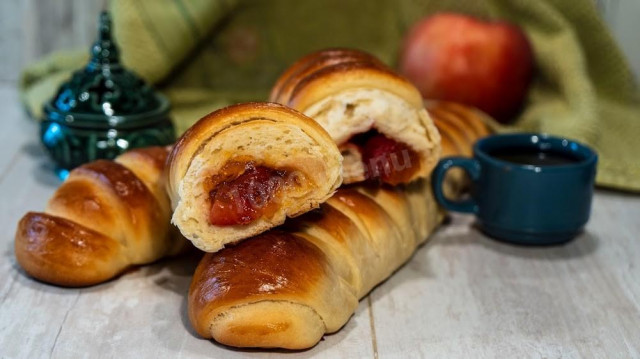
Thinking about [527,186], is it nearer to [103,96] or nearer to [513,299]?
[513,299]

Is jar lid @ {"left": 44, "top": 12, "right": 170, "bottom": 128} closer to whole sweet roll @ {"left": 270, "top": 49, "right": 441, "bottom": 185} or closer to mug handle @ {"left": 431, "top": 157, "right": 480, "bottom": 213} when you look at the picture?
whole sweet roll @ {"left": 270, "top": 49, "right": 441, "bottom": 185}

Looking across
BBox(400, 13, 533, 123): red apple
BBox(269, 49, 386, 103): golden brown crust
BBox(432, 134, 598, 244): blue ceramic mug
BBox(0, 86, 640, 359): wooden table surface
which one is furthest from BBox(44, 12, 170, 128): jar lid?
BBox(400, 13, 533, 123): red apple

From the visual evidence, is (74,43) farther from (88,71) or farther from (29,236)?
(29,236)

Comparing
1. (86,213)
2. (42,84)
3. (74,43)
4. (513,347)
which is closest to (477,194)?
(513,347)

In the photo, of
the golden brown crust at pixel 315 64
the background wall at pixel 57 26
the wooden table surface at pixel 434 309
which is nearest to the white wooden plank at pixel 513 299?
the wooden table surface at pixel 434 309

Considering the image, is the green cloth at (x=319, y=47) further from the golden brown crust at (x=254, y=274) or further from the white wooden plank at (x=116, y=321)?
the golden brown crust at (x=254, y=274)

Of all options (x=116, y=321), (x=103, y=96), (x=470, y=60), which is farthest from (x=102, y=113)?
(x=470, y=60)
